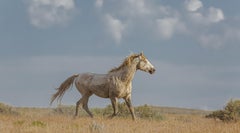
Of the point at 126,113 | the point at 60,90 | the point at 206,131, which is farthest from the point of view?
the point at 126,113

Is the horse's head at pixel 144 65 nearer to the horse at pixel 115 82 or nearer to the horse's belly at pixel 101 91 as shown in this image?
the horse at pixel 115 82

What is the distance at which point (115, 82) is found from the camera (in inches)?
802

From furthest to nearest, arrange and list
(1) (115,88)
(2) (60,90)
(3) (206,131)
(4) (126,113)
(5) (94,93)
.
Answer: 1. (4) (126,113)
2. (2) (60,90)
3. (5) (94,93)
4. (1) (115,88)
5. (3) (206,131)

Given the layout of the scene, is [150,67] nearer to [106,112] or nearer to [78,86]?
[78,86]

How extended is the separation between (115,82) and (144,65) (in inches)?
65.0

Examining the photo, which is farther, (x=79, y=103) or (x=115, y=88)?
(x=79, y=103)

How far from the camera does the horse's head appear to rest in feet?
69.4

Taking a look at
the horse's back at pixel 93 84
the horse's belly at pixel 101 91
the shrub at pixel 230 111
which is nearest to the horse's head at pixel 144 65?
the horse's back at pixel 93 84

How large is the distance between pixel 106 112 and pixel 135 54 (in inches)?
438

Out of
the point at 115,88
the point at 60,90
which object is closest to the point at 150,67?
the point at 115,88

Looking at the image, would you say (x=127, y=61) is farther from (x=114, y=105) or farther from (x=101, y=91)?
(x=114, y=105)

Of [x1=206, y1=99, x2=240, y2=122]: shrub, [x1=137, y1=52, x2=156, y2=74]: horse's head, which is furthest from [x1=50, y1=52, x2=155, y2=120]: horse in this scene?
[x1=206, y1=99, x2=240, y2=122]: shrub

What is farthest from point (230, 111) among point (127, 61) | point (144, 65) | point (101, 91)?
point (101, 91)

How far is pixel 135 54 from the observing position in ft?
69.5
